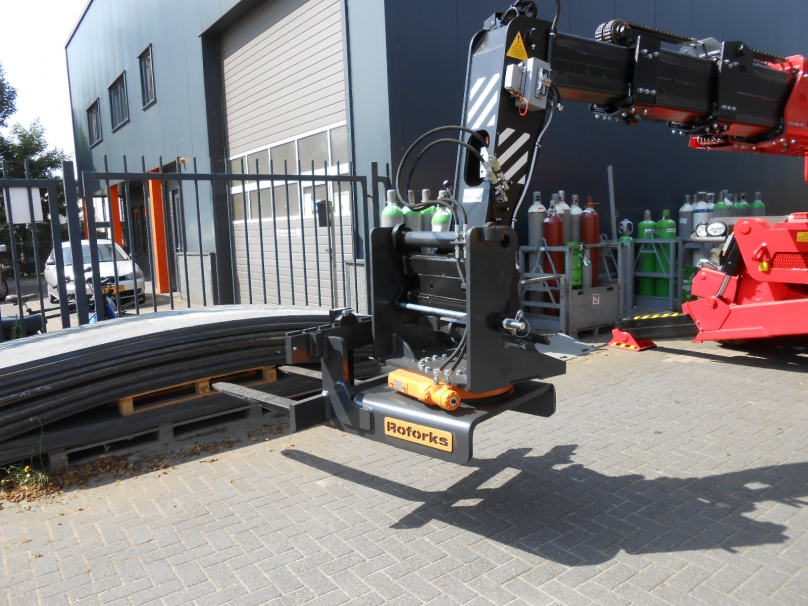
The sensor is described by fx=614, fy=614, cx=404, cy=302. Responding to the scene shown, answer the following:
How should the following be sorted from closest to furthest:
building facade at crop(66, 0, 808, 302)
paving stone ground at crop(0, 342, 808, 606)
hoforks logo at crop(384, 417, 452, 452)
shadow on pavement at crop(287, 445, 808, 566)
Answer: paving stone ground at crop(0, 342, 808, 606) → hoforks logo at crop(384, 417, 452, 452) → shadow on pavement at crop(287, 445, 808, 566) → building facade at crop(66, 0, 808, 302)

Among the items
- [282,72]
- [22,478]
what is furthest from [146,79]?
[22,478]

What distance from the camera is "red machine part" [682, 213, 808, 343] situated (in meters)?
6.33

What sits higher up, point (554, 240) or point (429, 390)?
point (554, 240)

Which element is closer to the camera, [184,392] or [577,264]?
[184,392]

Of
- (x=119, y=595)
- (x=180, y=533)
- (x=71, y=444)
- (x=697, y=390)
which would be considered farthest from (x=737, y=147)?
(x=71, y=444)

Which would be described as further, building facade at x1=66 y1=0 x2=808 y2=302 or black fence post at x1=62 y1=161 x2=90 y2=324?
building facade at x1=66 y1=0 x2=808 y2=302

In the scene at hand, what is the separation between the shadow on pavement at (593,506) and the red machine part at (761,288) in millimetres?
2771

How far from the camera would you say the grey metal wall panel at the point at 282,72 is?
952cm

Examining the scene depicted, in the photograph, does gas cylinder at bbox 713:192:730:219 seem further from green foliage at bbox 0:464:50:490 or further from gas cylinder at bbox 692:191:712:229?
green foliage at bbox 0:464:50:490

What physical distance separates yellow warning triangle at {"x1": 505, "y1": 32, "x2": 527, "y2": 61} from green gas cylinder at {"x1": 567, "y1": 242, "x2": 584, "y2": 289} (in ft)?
16.6

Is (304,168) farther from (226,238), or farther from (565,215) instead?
(565,215)

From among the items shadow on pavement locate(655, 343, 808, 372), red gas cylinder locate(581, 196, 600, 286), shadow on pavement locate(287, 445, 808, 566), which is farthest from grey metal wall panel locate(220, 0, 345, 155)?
shadow on pavement locate(287, 445, 808, 566)

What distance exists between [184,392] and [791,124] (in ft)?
18.1

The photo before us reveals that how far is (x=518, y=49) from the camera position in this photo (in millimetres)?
3516
